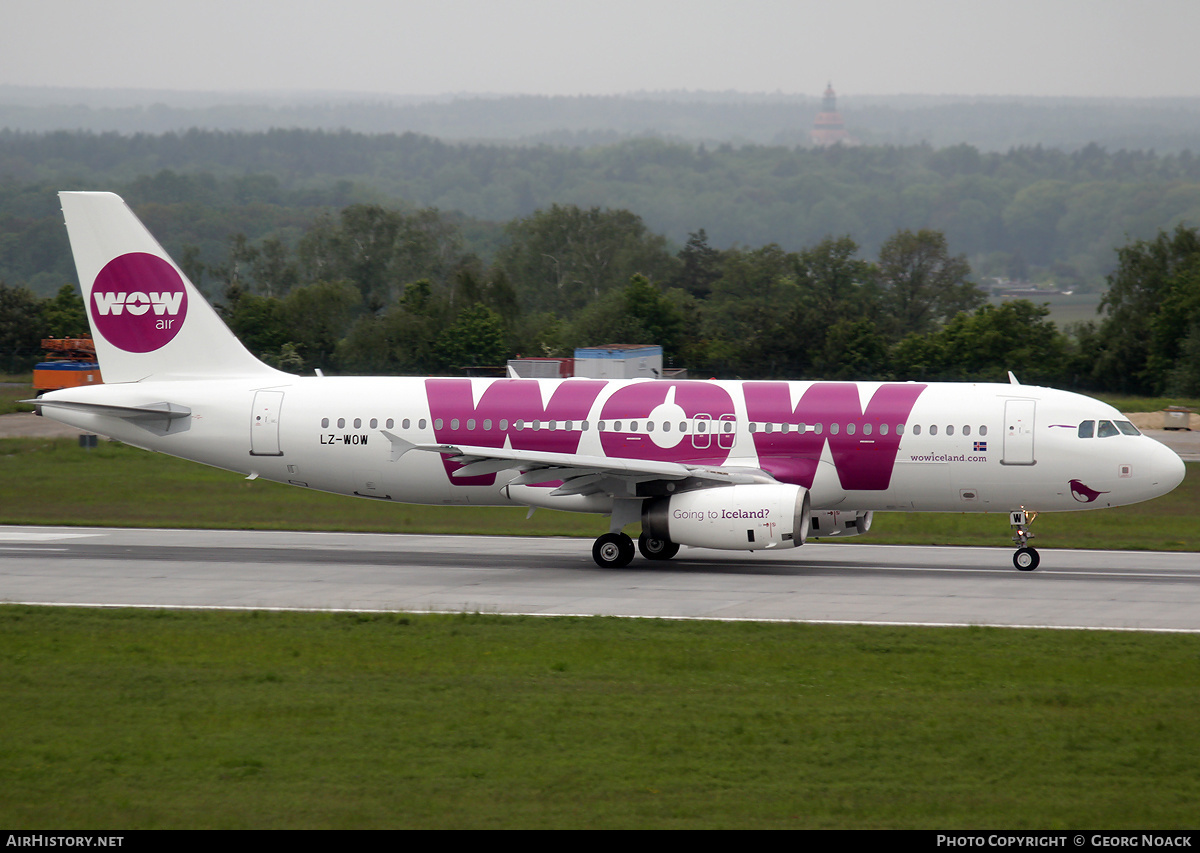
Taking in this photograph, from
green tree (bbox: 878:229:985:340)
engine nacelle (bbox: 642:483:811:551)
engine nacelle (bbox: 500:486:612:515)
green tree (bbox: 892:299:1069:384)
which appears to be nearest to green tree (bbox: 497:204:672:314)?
green tree (bbox: 878:229:985:340)

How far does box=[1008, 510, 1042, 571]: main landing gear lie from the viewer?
2850cm

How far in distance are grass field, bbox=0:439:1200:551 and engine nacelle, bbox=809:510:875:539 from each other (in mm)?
4286

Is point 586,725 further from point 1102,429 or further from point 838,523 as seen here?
point 1102,429

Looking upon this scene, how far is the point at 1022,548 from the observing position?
28766 mm

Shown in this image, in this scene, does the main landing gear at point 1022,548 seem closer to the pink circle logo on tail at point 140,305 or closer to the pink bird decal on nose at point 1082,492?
the pink bird decal on nose at point 1082,492

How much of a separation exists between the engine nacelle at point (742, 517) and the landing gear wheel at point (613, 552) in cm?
164

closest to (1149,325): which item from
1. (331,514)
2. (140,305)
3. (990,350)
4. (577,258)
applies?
(990,350)

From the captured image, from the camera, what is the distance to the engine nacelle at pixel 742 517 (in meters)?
26.5

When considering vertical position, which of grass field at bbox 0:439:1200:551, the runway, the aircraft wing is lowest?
grass field at bbox 0:439:1200:551

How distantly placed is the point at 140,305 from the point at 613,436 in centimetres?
1213

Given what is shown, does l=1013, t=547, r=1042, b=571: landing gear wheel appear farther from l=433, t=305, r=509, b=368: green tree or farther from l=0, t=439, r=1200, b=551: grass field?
l=433, t=305, r=509, b=368: green tree

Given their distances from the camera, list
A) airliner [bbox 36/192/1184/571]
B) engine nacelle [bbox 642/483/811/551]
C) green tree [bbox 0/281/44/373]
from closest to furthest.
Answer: engine nacelle [bbox 642/483/811/551] → airliner [bbox 36/192/1184/571] → green tree [bbox 0/281/44/373]

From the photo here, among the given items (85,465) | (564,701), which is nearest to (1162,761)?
(564,701)
